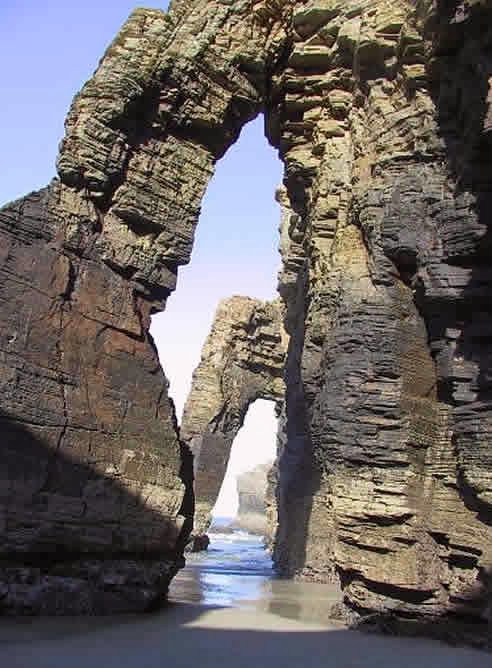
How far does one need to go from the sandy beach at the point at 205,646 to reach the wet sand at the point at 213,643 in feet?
0.04

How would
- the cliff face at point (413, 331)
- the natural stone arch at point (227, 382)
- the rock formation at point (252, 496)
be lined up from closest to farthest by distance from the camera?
the cliff face at point (413, 331)
the natural stone arch at point (227, 382)
the rock formation at point (252, 496)

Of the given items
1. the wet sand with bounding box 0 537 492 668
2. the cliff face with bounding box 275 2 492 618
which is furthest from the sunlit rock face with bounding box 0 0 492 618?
the wet sand with bounding box 0 537 492 668

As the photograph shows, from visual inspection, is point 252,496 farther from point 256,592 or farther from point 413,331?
→ point 413,331

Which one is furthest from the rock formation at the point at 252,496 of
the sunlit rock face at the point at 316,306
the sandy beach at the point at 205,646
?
the sandy beach at the point at 205,646

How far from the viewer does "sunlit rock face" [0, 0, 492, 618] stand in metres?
10.3

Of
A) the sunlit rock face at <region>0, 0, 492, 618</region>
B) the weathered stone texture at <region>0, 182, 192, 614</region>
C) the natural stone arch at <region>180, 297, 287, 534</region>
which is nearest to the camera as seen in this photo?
the sunlit rock face at <region>0, 0, 492, 618</region>

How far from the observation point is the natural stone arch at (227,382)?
31.6 meters

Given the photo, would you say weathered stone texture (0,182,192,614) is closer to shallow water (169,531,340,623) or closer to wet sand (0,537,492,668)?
wet sand (0,537,492,668)

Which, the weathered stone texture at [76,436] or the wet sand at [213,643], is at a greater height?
the weathered stone texture at [76,436]

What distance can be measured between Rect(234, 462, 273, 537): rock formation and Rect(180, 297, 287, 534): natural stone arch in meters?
58.5

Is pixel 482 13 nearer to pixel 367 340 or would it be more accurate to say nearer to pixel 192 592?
pixel 367 340

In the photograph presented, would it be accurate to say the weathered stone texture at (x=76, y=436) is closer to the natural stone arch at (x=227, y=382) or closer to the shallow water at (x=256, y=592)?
the shallow water at (x=256, y=592)

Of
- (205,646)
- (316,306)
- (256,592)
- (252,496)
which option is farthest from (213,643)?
(252,496)

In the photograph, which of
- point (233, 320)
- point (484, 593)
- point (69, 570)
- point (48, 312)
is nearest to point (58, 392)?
point (48, 312)
